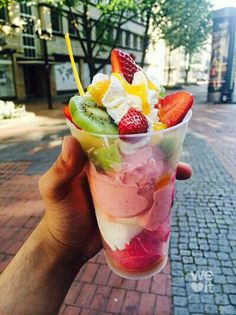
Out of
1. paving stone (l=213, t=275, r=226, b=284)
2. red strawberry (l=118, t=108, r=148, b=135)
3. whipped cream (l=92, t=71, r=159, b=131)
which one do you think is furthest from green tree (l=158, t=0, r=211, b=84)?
red strawberry (l=118, t=108, r=148, b=135)

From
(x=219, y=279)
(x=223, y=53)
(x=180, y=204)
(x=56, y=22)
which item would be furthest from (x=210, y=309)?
(x=56, y=22)

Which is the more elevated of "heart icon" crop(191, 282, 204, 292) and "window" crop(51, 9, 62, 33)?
"window" crop(51, 9, 62, 33)

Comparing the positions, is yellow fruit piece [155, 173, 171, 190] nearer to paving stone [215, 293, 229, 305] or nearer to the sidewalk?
the sidewalk

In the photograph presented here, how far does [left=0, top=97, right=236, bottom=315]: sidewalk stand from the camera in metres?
2.80

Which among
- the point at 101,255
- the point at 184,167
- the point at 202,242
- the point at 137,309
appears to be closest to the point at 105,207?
the point at 184,167

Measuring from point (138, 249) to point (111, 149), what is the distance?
544 mm

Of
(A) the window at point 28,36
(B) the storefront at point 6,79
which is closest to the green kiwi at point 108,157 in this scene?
(B) the storefront at point 6,79

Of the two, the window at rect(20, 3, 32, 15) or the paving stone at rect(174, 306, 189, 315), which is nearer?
the paving stone at rect(174, 306, 189, 315)

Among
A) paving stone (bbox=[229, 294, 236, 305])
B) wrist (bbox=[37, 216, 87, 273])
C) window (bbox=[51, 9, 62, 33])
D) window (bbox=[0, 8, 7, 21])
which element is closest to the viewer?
wrist (bbox=[37, 216, 87, 273])

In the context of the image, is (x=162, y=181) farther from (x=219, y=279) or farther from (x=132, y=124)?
(x=219, y=279)

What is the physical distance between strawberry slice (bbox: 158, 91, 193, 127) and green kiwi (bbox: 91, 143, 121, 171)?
0.27 m

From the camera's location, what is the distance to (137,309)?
2723 millimetres

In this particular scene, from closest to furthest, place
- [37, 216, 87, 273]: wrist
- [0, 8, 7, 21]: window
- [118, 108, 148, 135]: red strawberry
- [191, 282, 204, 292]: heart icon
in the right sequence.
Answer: [118, 108, 148, 135]: red strawberry
[37, 216, 87, 273]: wrist
[191, 282, 204, 292]: heart icon
[0, 8, 7, 21]: window

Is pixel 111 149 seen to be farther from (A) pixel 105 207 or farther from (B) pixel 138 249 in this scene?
(B) pixel 138 249
